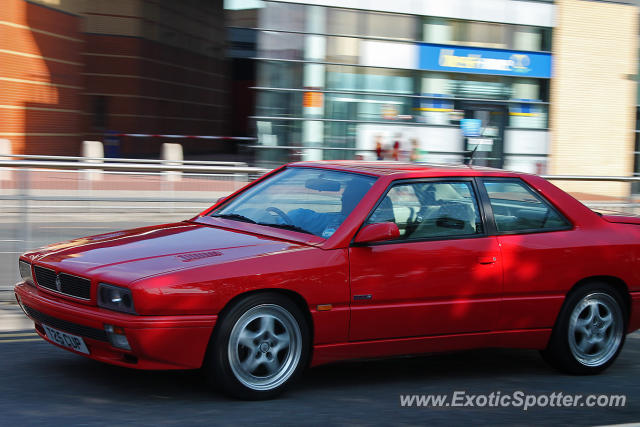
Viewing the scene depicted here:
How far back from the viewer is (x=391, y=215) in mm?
5637

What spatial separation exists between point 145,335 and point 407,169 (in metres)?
2.16

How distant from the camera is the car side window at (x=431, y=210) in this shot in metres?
5.64

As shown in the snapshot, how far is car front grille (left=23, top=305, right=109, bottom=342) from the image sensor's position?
4.87m

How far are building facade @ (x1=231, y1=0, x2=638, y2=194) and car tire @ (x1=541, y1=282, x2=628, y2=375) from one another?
1598cm

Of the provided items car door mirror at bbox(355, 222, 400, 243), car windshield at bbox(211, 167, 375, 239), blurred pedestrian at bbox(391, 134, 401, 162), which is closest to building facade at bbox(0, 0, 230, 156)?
blurred pedestrian at bbox(391, 134, 401, 162)

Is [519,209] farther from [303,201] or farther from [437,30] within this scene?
[437,30]

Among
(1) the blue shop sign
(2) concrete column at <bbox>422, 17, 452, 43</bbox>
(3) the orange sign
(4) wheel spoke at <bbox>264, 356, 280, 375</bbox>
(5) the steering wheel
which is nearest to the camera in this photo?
(4) wheel spoke at <bbox>264, 356, 280, 375</bbox>

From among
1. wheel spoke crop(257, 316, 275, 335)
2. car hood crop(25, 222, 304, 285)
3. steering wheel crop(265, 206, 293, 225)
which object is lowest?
wheel spoke crop(257, 316, 275, 335)

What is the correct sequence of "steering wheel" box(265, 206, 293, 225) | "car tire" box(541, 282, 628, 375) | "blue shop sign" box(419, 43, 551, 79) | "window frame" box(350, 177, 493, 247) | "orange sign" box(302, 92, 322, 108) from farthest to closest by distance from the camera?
"blue shop sign" box(419, 43, 551, 79) → "orange sign" box(302, 92, 322, 108) → "car tire" box(541, 282, 628, 375) → "steering wheel" box(265, 206, 293, 225) → "window frame" box(350, 177, 493, 247)

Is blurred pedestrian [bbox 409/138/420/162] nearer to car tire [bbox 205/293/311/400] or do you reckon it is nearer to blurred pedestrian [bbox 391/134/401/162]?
blurred pedestrian [bbox 391/134/401/162]

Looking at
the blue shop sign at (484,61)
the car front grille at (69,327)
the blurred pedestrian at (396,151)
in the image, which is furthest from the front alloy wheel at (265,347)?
the blue shop sign at (484,61)

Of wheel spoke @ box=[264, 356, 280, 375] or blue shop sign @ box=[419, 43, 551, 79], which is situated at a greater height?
blue shop sign @ box=[419, 43, 551, 79]

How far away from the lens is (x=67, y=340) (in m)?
5.09

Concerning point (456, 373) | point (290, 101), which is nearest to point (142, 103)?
point (290, 101)
